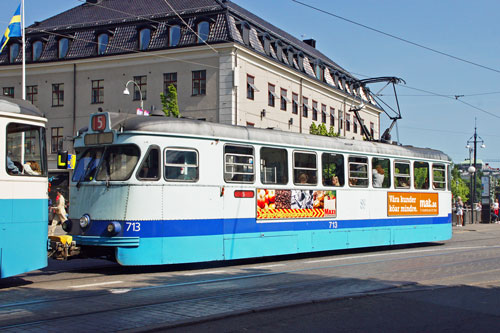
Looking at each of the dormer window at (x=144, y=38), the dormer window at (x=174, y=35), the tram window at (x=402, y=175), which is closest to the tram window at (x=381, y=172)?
the tram window at (x=402, y=175)

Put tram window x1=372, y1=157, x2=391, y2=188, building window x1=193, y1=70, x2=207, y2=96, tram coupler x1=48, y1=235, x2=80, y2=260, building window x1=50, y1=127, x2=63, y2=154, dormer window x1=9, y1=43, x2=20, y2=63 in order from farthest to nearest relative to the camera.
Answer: dormer window x1=9, y1=43, x2=20, y2=63 < building window x1=50, y1=127, x2=63, y2=154 < building window x1=193, y1=70, x2=207, y2=96 < tram window x1=372, y1=157, x2=391, y2=188 < tram coupler x1=48, y1=235, x2=80, y2=260

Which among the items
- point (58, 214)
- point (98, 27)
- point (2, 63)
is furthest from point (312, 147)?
point (2, 63)

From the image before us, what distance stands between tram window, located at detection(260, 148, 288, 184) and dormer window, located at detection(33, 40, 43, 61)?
1354 inches

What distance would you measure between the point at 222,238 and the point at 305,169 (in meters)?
3.16

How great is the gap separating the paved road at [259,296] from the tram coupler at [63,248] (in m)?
0.43

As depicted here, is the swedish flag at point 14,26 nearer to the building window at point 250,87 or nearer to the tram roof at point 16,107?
the tram roof at point 16,107

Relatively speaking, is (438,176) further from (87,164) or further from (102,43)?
(102,43)

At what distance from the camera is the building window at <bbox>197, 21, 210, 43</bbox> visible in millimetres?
38875

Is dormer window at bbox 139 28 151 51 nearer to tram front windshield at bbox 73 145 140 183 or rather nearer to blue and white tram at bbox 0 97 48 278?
tram front windshield at bbox 73 145 140 183

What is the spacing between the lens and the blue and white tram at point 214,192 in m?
11.9

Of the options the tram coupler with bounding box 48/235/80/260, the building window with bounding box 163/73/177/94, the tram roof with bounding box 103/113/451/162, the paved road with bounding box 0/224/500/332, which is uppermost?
the building window with bounding box 163/73/177/94

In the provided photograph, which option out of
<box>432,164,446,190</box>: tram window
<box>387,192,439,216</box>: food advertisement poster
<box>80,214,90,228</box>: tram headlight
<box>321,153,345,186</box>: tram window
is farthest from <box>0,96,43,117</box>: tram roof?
<box>432,164,446,190</box>: tram window

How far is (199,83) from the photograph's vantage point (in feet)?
129

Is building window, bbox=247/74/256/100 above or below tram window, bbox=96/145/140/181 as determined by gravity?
above
